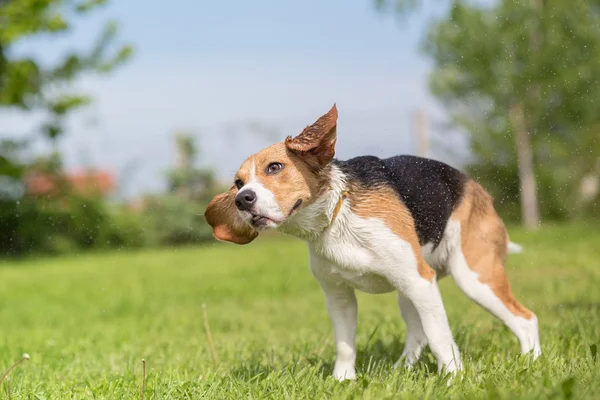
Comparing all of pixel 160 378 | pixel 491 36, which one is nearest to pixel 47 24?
pixel 491 36

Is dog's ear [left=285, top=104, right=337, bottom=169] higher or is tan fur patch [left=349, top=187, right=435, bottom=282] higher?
dog's ear [left=285, top=104, right=337, bottom=169]

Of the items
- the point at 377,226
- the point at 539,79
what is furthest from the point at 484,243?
the point at 539,79

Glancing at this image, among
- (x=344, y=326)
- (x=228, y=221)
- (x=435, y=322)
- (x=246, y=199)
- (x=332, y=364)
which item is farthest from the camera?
(x=332, y=364)

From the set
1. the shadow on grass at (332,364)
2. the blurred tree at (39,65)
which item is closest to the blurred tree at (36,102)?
the blurred tree at (39,65)

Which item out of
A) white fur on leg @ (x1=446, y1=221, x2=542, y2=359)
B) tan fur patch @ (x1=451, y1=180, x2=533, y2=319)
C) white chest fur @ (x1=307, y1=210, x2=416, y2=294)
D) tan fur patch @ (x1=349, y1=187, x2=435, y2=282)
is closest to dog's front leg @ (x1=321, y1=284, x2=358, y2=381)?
white chest fur @ (x1=307, y1=210, x2=416, y2=294)

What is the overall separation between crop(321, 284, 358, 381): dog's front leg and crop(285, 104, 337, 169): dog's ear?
828 mm

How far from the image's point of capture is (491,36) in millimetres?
19969

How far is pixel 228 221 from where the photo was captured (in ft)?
14.0

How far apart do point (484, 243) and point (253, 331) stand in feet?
12.2

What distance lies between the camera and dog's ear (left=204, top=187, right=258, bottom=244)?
13.8 ft

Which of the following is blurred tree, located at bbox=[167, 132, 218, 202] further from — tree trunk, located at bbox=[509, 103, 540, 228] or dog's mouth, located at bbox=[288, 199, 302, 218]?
dog's mouth, located at bbox=[288, 199, 302, 218]

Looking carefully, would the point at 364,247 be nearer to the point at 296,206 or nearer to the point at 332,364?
the point at 296,206

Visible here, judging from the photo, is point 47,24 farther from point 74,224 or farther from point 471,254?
point 471,254

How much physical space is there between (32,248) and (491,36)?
12.6 meters
